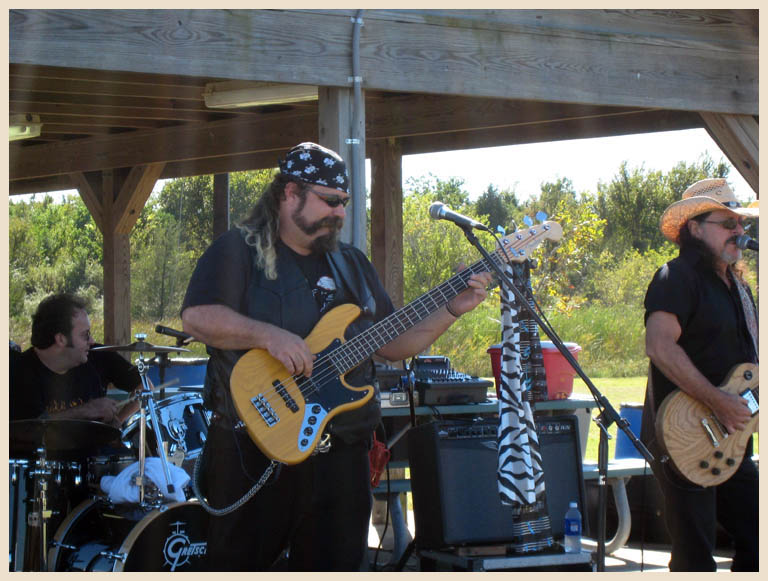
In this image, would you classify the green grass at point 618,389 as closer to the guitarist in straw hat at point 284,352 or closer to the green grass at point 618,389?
the green grass at point 618,389

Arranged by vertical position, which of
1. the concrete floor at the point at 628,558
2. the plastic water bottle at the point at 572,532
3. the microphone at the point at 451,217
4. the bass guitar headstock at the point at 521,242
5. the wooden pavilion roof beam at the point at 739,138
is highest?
the wooden pavilion roof beam at the point at 739,138

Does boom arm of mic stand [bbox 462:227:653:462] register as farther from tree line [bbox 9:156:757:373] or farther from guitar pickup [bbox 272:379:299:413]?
tree line [bbox 9:156:757:373]

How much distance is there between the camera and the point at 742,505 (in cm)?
418

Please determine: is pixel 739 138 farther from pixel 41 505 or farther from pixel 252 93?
pixel 41 505

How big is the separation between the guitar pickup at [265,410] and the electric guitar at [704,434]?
1819mm

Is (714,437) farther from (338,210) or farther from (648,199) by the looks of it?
(648,199)

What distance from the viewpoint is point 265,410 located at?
3.27 meters

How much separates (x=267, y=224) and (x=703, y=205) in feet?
7.02

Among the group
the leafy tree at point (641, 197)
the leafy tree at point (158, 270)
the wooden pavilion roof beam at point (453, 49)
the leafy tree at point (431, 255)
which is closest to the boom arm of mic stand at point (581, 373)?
the wooden pavilion roof beam at point (453, 49)

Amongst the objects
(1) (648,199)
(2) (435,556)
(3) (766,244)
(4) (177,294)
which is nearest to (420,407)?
(2) (435,556)

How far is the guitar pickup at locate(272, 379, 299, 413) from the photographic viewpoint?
3297mm

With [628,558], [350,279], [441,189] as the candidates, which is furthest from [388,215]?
[441,189]

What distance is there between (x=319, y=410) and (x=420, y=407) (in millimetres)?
2443

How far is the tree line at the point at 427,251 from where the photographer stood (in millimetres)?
19641
